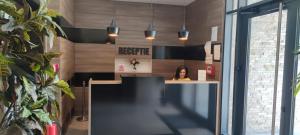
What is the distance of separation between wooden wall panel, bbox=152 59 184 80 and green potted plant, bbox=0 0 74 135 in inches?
166

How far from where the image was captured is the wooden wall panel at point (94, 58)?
5324 mm

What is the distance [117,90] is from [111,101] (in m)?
0.20

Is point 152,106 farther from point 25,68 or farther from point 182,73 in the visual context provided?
point 25,68

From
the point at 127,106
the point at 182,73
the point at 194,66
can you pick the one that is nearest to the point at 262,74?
the point at 182,73

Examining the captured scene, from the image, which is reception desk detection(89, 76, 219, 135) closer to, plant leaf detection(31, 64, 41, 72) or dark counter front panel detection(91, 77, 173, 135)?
dark counter front panel detection(91, 77, 173, 135)

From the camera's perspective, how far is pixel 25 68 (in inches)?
58.5

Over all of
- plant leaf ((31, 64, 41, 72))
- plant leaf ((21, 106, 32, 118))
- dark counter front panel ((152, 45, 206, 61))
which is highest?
dark counter front panel ((152, 45, 206, 61))

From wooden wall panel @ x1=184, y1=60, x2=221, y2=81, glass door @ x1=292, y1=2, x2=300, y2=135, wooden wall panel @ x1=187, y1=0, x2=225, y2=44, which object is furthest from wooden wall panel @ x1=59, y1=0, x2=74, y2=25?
glass door @ x1=292, y1=2, x2=300, y2=135

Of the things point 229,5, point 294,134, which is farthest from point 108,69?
point 294,134

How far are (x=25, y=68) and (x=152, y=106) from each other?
2561mm

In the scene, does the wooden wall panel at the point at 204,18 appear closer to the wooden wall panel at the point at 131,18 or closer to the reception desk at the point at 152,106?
the wooden wall panel at the point at 131,18

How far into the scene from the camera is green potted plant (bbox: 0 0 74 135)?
4.42 ft

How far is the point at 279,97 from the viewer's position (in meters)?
3.06

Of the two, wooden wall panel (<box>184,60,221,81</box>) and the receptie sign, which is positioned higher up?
the receptie sign
